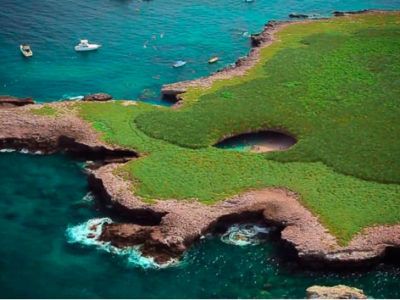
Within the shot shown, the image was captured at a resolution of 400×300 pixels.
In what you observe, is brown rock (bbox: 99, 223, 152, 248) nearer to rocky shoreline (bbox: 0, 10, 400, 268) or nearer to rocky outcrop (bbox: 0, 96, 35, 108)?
rocky shoreline (bbox: 0, 10, 400, 268)

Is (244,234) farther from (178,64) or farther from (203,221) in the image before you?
(178,64)

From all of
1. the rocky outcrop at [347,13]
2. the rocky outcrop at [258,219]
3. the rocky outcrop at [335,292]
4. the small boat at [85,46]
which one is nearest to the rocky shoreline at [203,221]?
the rocky outcrop at [258,219]

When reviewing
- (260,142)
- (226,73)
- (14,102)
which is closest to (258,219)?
(260,142)

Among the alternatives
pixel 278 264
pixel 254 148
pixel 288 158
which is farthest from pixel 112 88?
pixel 278 264

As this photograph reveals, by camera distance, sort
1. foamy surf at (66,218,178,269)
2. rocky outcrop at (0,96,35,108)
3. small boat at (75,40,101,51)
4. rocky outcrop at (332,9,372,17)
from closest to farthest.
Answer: foamy surf at (66,218,178,269)
rocky outcrop at (0,96,35,108)
small boat at (75,40,101,51)
rocky outcrop at (332,9,372,17)

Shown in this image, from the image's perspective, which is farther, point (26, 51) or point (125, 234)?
point (26, 51)

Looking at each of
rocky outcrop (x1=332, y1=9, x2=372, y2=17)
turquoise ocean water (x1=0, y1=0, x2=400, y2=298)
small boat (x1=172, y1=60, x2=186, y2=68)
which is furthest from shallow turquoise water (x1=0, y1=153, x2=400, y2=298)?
rocky outcrop (x1=332, y1=9, x2=372, y2=17)
